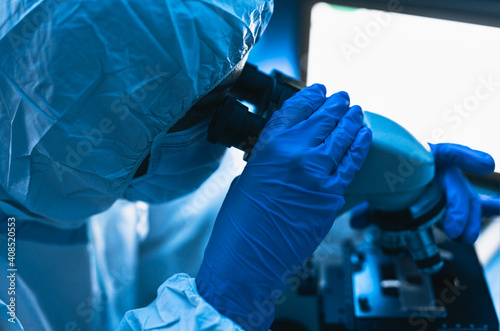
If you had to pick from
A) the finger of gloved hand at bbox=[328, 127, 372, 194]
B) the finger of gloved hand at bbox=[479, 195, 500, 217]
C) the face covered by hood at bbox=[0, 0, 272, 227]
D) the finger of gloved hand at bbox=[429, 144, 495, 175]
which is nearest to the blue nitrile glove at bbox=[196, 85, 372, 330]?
the finger of gloved hand at bbox=[328, 127, 372, 194]

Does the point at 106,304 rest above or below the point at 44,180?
below

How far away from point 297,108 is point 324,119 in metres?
0.06

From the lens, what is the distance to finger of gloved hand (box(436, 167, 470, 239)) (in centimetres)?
89

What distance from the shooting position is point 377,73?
109cm

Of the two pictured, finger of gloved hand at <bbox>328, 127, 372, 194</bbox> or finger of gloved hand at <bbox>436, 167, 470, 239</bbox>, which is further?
finger of gloved hand at <bbox>436, 167, 470, 239</bbox>

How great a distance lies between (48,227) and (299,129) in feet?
1.99

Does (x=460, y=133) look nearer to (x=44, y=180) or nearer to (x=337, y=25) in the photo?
(x=337, y=25)

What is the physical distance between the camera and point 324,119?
78cm

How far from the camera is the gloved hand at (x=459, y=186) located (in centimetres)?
89

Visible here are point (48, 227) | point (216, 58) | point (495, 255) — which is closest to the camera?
point (216, 58)

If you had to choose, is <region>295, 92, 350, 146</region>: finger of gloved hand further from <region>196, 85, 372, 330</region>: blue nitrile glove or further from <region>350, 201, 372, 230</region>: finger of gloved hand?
<region>350, 201, 372, 230</region>: finger of gloved hand

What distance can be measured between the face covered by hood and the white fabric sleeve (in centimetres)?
24

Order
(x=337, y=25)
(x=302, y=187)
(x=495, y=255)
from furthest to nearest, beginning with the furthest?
(x=495, y=255) < (x=337, y=25) < (x=302, y=187)

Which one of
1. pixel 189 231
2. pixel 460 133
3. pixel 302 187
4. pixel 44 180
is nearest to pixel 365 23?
pixel 460 133
